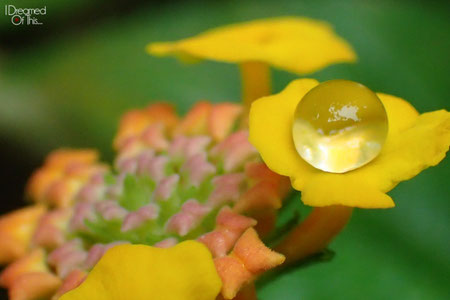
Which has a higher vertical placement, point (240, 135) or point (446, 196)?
point (240, 135)

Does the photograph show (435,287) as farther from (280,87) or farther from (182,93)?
(182,93)

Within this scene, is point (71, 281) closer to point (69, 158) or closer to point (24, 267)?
point (24, 267)

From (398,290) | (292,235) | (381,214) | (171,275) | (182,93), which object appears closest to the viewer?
(171,275)

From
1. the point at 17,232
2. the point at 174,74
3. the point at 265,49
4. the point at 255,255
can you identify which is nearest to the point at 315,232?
the point at 255,255

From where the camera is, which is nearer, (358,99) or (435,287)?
(358,99)

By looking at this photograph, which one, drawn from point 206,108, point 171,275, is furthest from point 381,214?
point 171,275

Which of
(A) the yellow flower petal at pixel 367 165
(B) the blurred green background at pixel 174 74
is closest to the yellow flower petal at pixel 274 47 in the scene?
(A) the yellow flower petal at pixel 367 165

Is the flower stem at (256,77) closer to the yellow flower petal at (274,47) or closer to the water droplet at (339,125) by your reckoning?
the yellow flower petal at (274,47)
